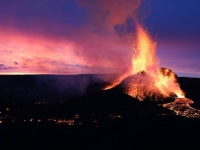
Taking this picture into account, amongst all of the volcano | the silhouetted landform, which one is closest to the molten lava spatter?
the silhouetted landform

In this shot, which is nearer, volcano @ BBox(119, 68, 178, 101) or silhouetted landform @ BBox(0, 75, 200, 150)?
silhouetted landform @ BBox(0, 75, 200, 150)

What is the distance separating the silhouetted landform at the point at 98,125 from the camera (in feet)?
94.0

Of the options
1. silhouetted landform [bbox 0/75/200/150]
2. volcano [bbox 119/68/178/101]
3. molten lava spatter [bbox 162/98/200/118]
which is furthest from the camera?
volcano [bbox 119/68/178/101]

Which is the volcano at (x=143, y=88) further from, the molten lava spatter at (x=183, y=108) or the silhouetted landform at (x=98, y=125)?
the molten lava spatter at (x=183, y=108)

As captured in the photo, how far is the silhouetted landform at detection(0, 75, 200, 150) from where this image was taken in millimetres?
28656

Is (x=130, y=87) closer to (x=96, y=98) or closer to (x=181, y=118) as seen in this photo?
(x=96, y=98)

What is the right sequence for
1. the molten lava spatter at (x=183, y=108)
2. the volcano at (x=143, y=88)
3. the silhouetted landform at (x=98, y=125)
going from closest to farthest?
1. the silhouetted landform at (x=98, y=125)
2. the molten lava spatter at (x=183, y=108)
3. the volcano at (x=143, y=88)

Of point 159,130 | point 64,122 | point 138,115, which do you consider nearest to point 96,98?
point 138,115

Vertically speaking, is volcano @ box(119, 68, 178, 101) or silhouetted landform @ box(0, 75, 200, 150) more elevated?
volcano @ box(119, 68, 178, 101)

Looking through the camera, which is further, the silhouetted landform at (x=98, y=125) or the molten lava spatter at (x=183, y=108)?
the molten lava spatter at (x=183, y=108)

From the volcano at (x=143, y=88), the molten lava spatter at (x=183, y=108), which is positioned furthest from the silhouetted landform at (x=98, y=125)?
the volcano at (x=143, y=88)

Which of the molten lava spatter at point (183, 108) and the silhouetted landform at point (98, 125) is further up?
the molten lava spatter at point (183, 108)

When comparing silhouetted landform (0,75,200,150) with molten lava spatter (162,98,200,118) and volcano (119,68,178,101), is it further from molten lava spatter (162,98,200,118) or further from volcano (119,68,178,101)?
volcano (119,68,178,101)

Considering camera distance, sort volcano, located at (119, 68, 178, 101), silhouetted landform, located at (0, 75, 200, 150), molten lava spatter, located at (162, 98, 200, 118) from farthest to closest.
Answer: volcano, located at (119, 68, 178, 101)
molten lava spatter, located at (162, 98, 200, 118)
silhouetted landform, located at (0, 75, 200, 150)
